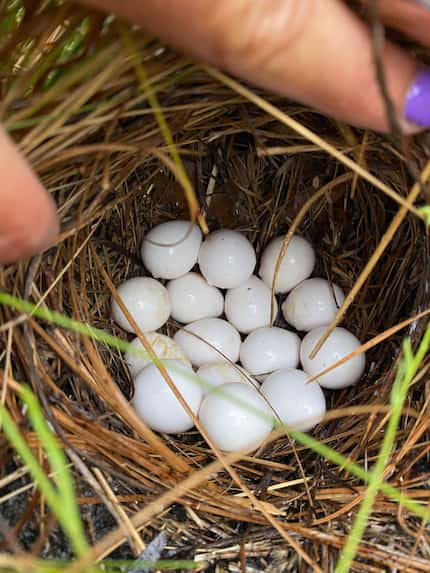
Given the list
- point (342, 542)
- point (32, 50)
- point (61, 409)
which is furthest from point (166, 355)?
point (32, 50)

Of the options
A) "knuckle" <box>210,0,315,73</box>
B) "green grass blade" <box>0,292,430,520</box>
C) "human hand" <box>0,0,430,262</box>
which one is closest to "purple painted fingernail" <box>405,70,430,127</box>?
"human hand" <box>0,0,430,262</box>

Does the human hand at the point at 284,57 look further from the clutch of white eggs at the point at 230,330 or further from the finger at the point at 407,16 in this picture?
the clutch of white eggs at the point at 230,330

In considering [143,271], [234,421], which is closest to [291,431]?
[234,421]

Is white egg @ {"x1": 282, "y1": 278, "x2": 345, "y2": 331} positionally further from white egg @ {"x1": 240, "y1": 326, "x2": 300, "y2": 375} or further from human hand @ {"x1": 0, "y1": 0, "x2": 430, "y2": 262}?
human hand @ {"x1": 0, "y1": 0, "x2": 430, "y2": 262}

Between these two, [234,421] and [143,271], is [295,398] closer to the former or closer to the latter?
[234,421]

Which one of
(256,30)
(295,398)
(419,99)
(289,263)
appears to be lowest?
(295,398)

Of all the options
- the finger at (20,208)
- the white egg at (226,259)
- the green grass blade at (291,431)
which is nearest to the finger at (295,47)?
the finger at (20,208)

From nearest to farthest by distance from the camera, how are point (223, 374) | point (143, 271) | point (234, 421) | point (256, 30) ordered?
point (256, 30), point (234, 421), point (223, 374), point (143, 271)
